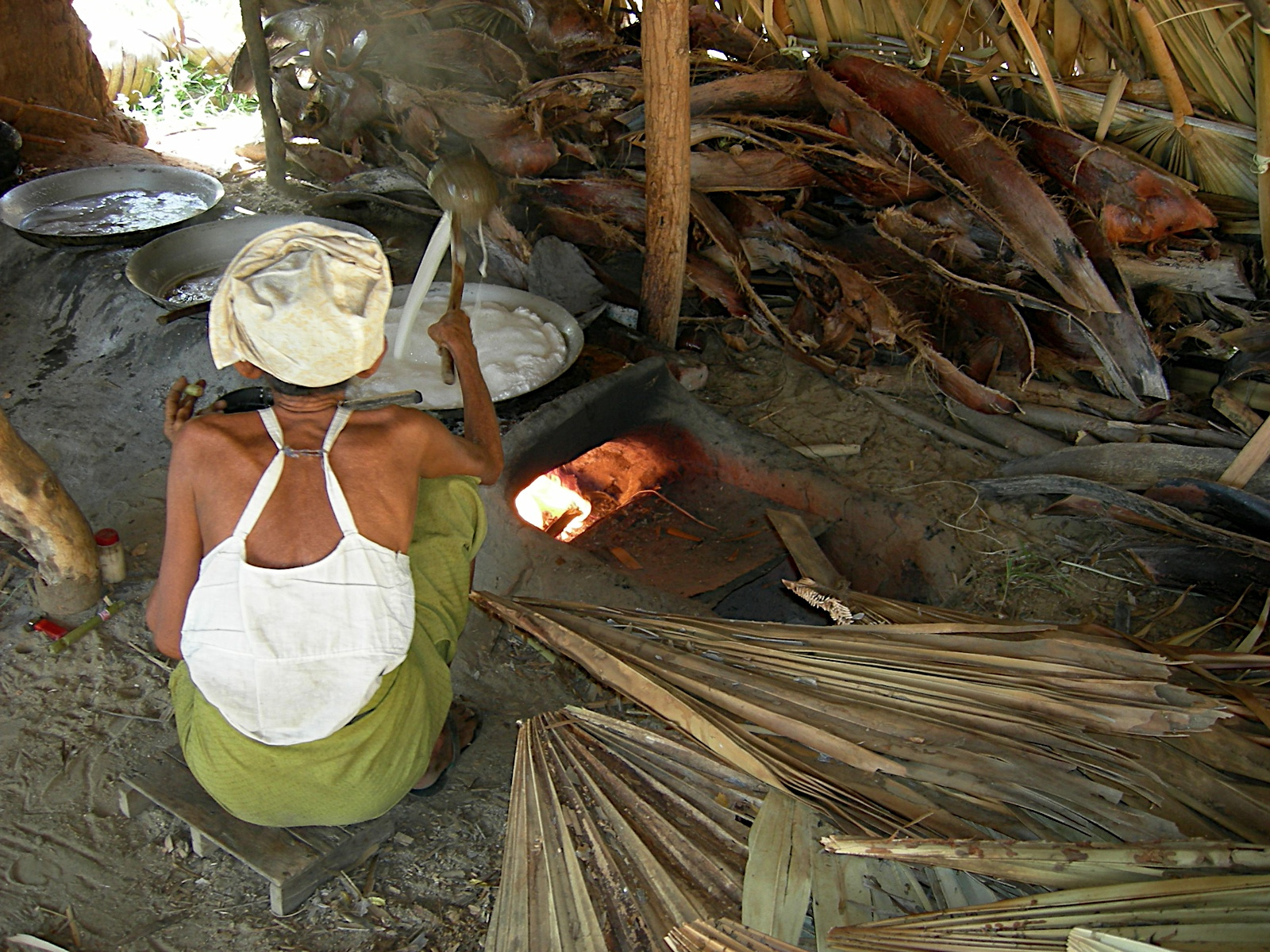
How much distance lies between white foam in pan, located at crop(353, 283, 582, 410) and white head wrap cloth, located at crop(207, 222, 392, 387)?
132cm

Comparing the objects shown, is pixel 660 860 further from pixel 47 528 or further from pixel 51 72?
pixel 51 72

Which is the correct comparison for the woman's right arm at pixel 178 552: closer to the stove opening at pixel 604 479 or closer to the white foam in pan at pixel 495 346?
the white foam in pan at pixel 495 346

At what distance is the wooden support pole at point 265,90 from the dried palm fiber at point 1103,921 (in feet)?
16.9

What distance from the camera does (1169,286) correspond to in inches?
145

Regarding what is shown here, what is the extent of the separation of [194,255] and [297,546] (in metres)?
3.03

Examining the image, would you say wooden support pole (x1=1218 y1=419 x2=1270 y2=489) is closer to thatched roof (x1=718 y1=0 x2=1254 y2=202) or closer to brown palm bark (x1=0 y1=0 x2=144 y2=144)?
thatched roof (x1=718 y1=0 x2=1254 y2=202)

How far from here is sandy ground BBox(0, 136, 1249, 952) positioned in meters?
2.16

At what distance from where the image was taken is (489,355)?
3.42m

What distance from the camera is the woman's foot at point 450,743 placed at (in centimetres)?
246

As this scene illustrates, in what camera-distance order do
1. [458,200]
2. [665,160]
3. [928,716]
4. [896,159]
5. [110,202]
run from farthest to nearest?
[110,202] → [896,159] → [665,160] → [458,200] → [928,716]

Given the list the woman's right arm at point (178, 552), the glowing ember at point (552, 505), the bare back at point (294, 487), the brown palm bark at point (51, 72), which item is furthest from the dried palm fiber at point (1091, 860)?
the brown palm bark at point (51, 72)

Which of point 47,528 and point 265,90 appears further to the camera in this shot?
point 265,90

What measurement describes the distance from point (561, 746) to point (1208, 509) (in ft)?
7.93

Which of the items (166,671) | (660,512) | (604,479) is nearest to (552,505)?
(604,479)
